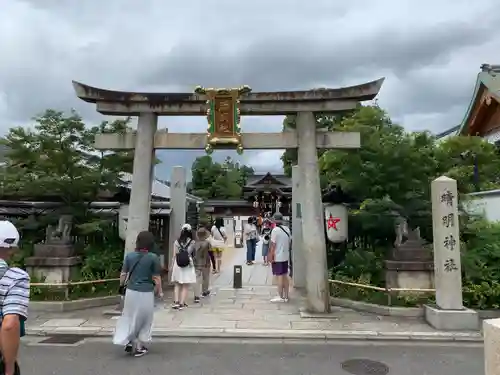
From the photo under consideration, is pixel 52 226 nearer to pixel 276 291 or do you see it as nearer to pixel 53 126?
pixel 53 126

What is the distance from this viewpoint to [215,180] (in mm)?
57250

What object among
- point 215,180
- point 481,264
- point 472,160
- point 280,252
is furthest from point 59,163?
point 215,180

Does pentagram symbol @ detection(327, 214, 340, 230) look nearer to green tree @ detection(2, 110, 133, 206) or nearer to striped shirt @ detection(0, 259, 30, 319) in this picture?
green tree @ detection(2, 110, 133, 206)

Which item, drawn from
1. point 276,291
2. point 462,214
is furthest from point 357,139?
point 276,291

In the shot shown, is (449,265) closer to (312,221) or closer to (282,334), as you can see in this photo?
(312,221)

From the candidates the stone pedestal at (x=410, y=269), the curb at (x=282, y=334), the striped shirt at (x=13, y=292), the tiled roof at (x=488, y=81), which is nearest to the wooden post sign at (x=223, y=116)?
the curb at (x=282, y=334)

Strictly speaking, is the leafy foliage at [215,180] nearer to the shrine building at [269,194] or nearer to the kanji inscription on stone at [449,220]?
the shrine building at [269,194]

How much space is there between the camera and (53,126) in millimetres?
11586

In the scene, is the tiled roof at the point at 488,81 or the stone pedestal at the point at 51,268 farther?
the tiled roof at the point at 488,81

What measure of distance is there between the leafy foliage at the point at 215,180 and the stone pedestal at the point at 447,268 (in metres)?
43.9

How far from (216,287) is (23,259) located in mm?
5363

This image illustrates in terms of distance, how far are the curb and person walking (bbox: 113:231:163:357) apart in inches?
53.9

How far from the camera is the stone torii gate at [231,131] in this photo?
32.2ft

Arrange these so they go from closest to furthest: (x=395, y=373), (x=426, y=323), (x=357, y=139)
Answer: (x=395, y=373), (x=426, y=323), (x=357, y=139)
